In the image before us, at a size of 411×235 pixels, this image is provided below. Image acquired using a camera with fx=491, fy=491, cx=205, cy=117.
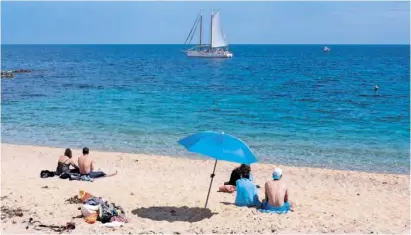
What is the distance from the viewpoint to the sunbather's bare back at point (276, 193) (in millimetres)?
11031

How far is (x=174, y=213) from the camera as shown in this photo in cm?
1104

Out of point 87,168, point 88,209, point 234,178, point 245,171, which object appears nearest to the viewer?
point 88,209

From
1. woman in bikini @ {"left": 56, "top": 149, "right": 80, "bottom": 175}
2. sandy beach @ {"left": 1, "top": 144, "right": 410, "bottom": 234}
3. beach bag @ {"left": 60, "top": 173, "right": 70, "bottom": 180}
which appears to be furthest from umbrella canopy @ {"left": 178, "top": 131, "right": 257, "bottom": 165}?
woman in bikini @ {"left": 56, "top": 149, "right": 80, "bottom": 175}

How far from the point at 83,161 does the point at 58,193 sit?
2314 millimetres

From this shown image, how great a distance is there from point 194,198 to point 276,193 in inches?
90.6

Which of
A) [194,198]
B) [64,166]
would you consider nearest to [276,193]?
[194,198]

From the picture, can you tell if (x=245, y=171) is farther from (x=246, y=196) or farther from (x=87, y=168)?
(x=87, y=168)

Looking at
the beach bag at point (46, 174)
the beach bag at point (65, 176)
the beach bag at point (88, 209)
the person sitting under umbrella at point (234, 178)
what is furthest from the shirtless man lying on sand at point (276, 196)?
the beach bag at point (46, 174)

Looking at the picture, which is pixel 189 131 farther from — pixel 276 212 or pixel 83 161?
pixel 276 212

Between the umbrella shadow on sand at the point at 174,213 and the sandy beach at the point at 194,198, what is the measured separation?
0.07 feet

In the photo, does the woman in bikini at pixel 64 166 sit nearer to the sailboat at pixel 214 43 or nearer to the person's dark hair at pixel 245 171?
the person's dark hair at pixel 245 171

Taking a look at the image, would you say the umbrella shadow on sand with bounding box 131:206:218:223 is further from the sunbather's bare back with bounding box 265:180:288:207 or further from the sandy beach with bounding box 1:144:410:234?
the sunbather's bare back with bounding box 265:180:288:207

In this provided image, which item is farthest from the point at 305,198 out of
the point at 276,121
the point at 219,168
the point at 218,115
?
the point at 218,115

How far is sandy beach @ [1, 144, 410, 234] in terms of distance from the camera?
398 inches
